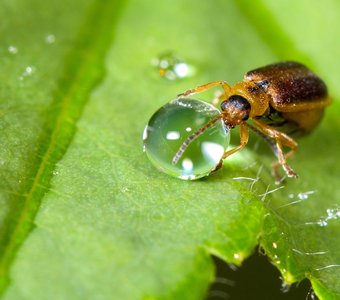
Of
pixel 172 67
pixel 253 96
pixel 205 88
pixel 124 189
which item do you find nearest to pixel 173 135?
pixel 124 189

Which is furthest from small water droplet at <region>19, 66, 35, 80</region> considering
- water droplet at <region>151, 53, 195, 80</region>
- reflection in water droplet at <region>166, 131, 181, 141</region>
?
reflection in water droplet at <region>166, 131, 181, 141</region>

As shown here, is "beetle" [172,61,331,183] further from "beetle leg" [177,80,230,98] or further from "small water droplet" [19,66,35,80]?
"small water droplet" [19,66,35,80]

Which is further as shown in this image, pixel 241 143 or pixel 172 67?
pixel 172 67

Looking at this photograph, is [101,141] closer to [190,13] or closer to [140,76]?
[140,76]

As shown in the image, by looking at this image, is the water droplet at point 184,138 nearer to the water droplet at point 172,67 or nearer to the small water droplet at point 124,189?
the small water droplet at point 124,189

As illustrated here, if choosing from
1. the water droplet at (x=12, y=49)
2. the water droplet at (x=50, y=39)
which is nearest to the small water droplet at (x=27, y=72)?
the water droplet at (x=12, y=49)

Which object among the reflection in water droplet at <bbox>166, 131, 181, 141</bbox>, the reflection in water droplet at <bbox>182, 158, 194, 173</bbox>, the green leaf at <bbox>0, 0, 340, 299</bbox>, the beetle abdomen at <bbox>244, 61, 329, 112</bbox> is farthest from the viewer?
the beetle abdomen at <bbox>244, 61, 329, 112</bbox>

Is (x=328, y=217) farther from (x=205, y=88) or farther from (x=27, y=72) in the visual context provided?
(x=27, y=72)
